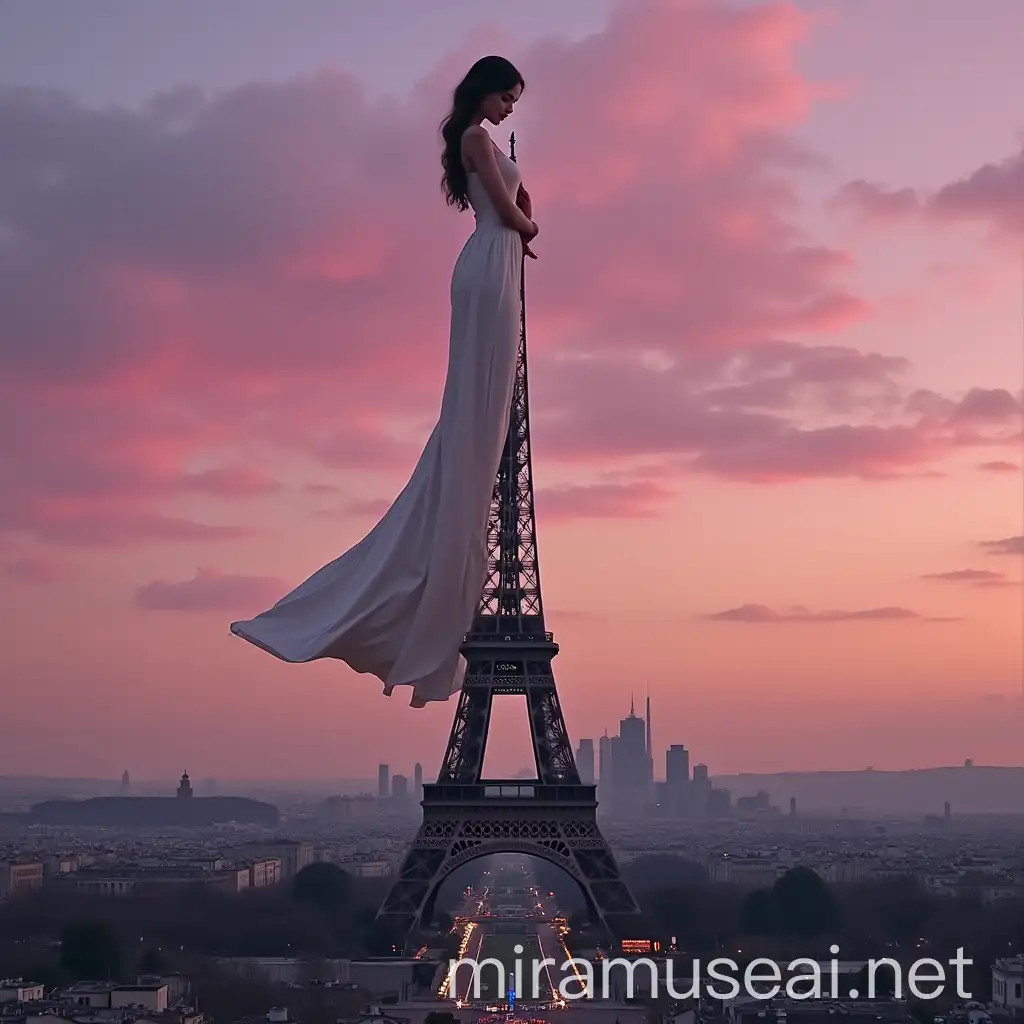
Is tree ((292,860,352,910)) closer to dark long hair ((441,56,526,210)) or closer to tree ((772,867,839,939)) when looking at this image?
tree ((772,867,839,939))

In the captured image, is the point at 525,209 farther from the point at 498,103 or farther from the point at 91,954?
the point at 91,954

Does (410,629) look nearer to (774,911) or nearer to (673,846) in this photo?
(774,911)

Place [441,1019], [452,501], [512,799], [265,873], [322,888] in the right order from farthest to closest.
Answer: [265,873] → [322,888] → [512,799] → [441,1019] → [452,501]

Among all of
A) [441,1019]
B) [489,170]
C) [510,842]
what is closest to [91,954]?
[510,842]

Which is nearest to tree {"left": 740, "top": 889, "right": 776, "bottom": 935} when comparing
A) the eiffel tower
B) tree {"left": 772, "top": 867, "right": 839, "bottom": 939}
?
tree {"left": 772, "top": 867, "right": 839, "bottom": 939}

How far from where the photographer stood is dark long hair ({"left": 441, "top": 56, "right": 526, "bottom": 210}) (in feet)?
23.1

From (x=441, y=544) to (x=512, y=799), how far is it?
43.0 metres

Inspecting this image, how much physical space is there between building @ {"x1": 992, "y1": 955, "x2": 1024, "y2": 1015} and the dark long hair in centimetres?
3262

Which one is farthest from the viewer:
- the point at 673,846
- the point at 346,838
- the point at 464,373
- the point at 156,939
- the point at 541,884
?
the point at 346,838

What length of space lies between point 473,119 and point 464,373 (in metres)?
0.90

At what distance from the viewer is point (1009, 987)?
1533 inches

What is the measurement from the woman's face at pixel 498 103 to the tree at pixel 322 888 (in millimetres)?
65482

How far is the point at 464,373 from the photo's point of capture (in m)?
6.99

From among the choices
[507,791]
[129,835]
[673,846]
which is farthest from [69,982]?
[129,835]
